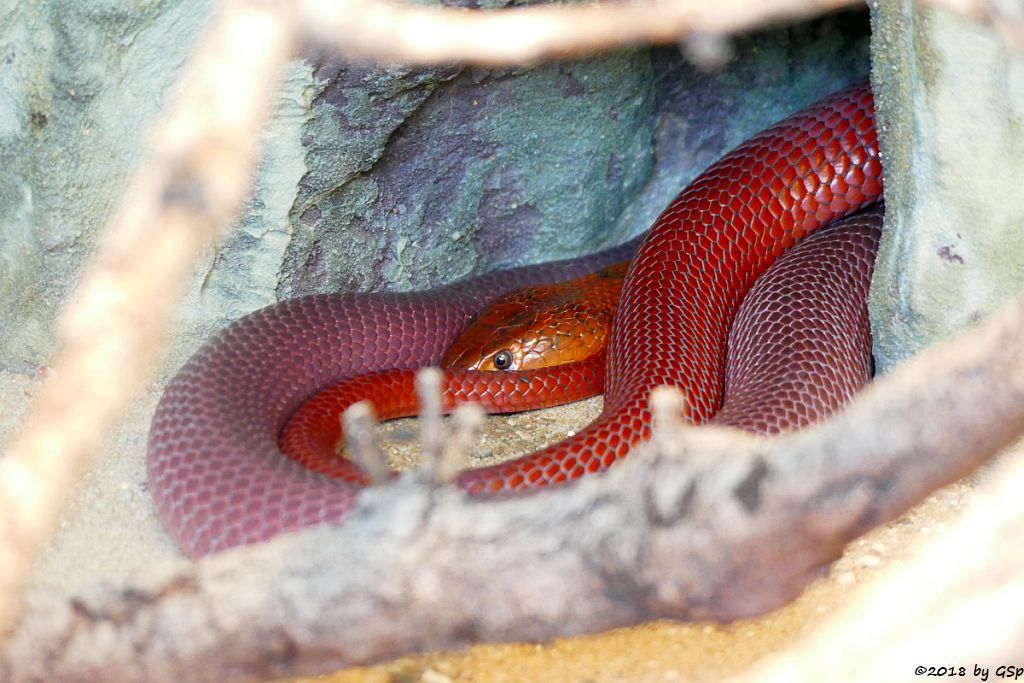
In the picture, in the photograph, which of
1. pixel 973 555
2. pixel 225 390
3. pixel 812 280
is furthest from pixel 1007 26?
pixel 225 390

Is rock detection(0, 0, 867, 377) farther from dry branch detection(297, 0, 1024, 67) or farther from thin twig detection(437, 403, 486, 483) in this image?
thin twig detection(437, 403, 486, 483)

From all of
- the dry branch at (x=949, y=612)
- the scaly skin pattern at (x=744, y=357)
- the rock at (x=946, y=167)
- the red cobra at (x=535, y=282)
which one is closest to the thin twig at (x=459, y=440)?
the dry branch at (x=949, y=612)

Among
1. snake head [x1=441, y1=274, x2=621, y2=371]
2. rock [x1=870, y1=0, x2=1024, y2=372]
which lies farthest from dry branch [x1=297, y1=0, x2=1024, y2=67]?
snake head [x1=441, y1=274, x2=621, y2=371]

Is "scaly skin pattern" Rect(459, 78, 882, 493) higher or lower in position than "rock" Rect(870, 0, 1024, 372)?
lower

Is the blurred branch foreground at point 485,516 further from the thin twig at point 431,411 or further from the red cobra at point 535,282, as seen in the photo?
the red cobra at point 535,282

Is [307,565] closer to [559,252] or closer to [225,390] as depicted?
[225,390]

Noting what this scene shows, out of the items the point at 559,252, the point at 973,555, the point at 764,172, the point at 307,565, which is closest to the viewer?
the point at 973,555

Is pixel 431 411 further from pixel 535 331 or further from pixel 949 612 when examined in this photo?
pixel 535 331
